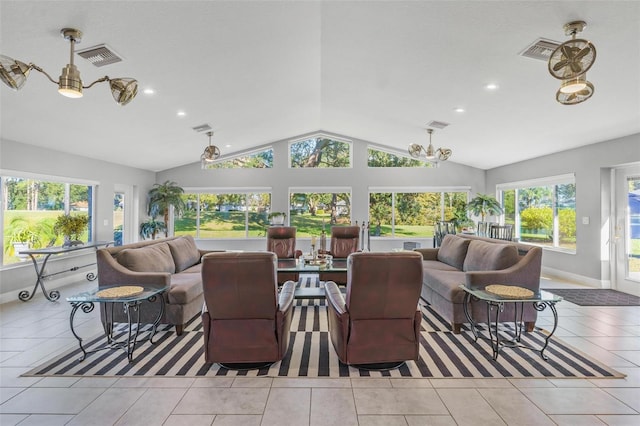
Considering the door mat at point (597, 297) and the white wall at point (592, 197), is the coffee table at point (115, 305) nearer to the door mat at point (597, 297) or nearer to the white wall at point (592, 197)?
the door mat at point (597, 297)

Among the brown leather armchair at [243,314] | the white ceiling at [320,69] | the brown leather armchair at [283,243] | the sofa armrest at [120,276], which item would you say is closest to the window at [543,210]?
the white ceiling at [320,69]

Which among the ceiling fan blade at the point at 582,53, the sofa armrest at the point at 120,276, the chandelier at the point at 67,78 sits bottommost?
the sofa armrest at the point at 120,276

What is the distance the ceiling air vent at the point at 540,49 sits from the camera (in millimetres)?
2957

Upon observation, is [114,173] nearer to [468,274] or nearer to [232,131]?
[232,131]

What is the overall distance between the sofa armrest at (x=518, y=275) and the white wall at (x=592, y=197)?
9.59 ft

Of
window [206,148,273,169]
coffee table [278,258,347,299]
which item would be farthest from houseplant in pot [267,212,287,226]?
coffee table [278,258,347,299]

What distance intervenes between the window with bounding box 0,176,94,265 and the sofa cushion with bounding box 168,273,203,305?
298 cm

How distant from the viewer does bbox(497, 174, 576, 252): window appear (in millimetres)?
5992

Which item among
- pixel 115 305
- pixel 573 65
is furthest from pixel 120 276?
pixel 573 65

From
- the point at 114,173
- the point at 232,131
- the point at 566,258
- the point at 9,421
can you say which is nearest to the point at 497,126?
the point at 566,258

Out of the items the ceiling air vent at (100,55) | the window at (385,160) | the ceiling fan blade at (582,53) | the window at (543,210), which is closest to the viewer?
the ceiling fan blade at (582,53)

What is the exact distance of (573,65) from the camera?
2.25 metres

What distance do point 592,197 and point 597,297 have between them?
172 cm

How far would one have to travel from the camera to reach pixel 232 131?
264 inches
